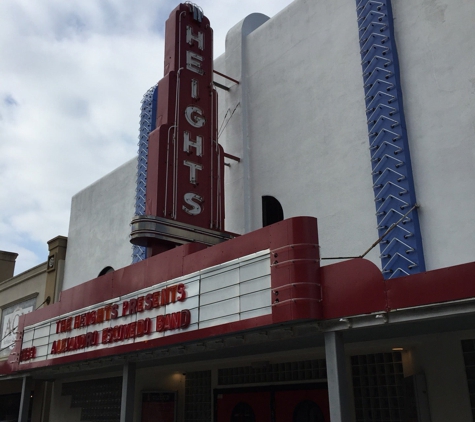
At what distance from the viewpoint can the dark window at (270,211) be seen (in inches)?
527

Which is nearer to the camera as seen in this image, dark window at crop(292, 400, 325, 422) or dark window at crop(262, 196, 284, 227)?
dark window at crop(292, 400, 325, 422)

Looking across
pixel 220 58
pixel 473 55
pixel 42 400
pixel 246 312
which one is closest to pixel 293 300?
pixel 246 312

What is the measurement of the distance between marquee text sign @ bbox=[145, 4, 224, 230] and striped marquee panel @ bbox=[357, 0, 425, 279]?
3.86 meters

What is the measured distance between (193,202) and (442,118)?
18.1 ft

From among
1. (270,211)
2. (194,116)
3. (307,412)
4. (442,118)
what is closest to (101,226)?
(194,116)

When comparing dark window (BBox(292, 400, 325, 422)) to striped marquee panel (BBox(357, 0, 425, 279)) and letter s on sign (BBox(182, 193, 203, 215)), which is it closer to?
striped marquee panel (BBox(357, 0, 425, 279))

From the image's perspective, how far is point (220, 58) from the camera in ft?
53.3

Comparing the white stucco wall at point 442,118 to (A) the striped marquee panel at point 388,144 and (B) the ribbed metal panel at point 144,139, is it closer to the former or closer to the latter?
(A) the striped marquee panel at point 388,144

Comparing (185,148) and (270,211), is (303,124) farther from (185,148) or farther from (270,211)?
(185,148)

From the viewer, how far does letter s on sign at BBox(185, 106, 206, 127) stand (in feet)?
43.5

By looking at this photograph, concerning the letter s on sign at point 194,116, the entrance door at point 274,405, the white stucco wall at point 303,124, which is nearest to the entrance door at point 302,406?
the entrance door at point 274,405

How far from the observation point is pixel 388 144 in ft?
35.4

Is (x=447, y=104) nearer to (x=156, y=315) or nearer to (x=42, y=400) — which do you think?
(x=156, y=315)

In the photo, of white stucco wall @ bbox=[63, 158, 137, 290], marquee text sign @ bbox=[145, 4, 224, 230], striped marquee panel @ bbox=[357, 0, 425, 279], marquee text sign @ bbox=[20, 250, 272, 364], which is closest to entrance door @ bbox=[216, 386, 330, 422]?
striped marquee panel @ bbox=[357, 0, 425, 279]
